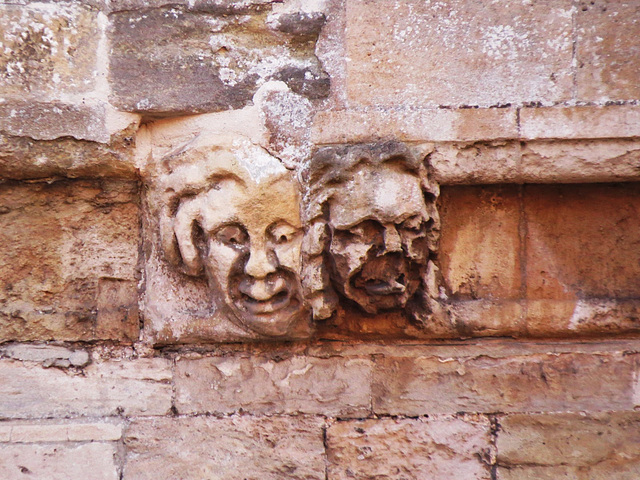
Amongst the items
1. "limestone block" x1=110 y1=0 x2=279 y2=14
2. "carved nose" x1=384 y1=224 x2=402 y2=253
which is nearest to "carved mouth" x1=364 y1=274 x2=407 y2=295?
"carved nose" x1=384 y1=224 x2=402 y2=253

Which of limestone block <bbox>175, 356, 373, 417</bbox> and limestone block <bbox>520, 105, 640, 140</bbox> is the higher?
limestone block <bbox>520, 105, 640, 140</bbox>

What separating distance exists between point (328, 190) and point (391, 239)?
22 centimetres

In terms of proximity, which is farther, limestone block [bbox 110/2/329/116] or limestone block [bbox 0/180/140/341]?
limestone block [bbox 0/180/140/341]

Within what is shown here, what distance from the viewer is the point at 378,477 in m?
1.83

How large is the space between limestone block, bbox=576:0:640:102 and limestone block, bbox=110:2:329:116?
0.71 metres

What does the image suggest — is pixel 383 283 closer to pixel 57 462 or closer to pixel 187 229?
pixel 187 229

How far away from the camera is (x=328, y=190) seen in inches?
66.4

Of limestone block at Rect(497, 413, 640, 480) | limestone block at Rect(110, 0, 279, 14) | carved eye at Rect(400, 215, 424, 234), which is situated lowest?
limestone block at Rect(497, 413, 640, 480)

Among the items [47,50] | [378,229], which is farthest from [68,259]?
[378,229]

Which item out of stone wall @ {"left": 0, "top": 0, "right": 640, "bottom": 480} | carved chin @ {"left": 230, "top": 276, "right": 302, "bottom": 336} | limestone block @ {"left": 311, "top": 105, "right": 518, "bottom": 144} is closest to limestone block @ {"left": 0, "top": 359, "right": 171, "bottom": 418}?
stone wall @ {"left": 0, "top": 0, "right": 640, "bottom": 480}

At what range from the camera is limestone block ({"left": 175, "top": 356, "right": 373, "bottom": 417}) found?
1.85 metres

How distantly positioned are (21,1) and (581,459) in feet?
6.76

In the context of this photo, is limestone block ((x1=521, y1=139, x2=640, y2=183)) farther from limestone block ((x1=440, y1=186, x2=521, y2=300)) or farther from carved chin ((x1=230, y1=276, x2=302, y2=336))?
carved chin ((x1=230, y1=276, x2=302, y2=336))

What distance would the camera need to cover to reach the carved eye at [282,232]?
172 centimetres
